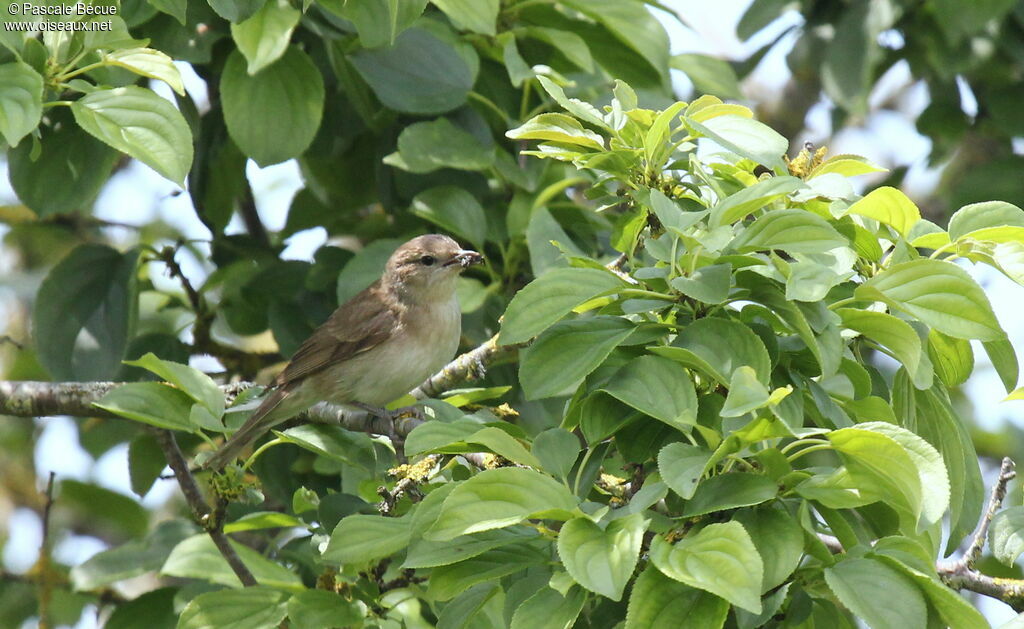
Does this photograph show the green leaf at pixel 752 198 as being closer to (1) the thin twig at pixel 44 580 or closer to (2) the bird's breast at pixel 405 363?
(2) the bird's breast at pixel 405 363

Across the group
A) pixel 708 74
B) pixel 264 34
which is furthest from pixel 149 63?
pixel 708 74

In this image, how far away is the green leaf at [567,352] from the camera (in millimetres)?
2551

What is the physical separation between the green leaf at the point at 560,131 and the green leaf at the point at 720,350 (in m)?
0.59

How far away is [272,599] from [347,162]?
7.85ft

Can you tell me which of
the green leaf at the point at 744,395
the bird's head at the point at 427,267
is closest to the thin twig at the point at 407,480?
the green leaf at the point at 744,395

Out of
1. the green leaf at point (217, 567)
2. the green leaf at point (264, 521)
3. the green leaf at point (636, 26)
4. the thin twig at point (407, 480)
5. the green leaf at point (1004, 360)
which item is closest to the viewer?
the green leaf at point (1004, 360)

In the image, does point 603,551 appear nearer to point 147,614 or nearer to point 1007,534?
point 1007,534

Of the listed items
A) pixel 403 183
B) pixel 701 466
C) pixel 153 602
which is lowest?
pixel 153 602

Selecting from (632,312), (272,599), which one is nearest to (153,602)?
(272,599)

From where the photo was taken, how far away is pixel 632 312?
264cm

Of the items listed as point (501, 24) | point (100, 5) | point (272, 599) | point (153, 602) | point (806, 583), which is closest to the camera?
point (806, 583)

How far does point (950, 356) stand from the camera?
2.92m

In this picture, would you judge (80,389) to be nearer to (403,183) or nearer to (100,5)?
(100,5)

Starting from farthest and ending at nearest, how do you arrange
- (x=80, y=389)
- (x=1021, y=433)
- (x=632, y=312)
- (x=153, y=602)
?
(x=1021, y=433), (x=153, y=602), (x=80, y=389), (x=632, y=312)
